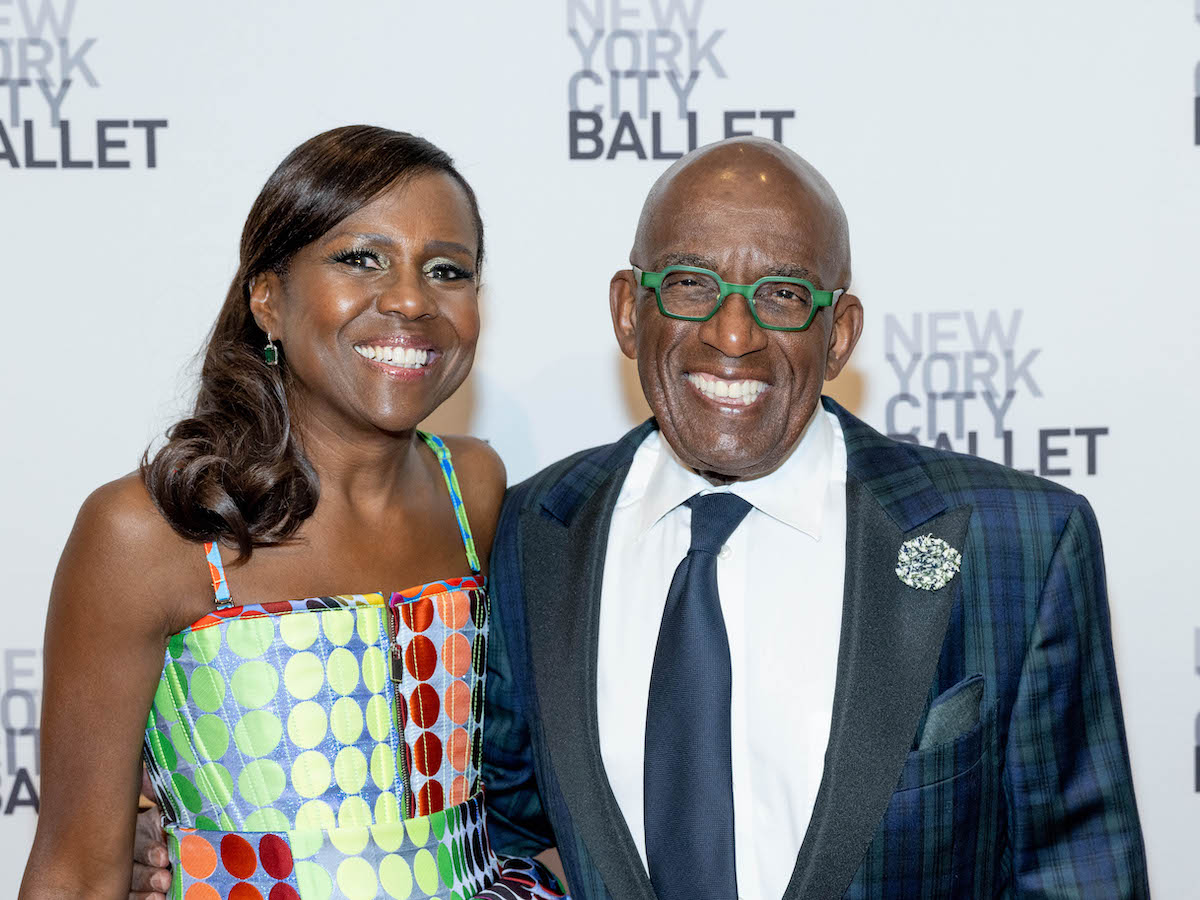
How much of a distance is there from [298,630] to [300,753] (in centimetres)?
15

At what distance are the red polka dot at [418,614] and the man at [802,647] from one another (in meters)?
0.15

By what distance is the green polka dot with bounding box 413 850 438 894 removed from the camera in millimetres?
1636

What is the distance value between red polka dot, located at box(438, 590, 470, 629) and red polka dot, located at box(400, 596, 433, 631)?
0.02 meters

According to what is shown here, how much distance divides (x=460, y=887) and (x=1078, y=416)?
4.98 ft

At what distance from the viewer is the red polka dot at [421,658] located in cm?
167

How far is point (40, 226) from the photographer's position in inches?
94.4


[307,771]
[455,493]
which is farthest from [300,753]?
[455,493]

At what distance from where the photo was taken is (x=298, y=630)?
159cm

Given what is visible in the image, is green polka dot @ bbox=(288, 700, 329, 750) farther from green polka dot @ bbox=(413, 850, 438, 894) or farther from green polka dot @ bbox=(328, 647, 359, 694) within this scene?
green polka dot @ bbox=(413, 850, 438, 894)

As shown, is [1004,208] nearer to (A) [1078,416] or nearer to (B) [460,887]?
(A) [1078,416]

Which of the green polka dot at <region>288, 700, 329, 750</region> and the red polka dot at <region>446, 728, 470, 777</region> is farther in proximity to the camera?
the red polka dot at <region>446, 728, 470, 777</region>

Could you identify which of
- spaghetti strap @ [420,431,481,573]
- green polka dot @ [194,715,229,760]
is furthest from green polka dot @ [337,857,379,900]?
spaghetti strap @ [420,431,481,573]

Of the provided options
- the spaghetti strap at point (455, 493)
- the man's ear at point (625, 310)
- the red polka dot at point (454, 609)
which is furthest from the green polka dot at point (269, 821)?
the man's ear at point (625, 310)

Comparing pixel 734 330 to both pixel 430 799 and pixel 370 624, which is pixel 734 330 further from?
pixel 430 799
